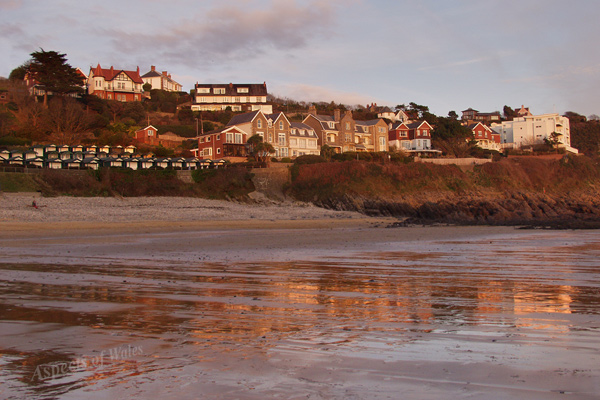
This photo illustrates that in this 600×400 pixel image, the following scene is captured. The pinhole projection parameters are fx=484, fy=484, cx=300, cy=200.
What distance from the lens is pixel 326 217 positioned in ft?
120

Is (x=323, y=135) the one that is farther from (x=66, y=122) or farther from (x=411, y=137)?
(x=66, y=122)

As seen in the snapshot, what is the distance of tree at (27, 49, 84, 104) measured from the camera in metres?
71.6

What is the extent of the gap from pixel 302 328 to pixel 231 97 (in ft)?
338

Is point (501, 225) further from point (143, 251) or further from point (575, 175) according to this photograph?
point (575, 175)

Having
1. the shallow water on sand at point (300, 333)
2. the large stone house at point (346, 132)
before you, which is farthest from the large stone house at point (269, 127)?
the shallow water on sand at point (300, 333)

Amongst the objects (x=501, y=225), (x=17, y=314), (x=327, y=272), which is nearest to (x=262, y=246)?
(x=327, y=272)

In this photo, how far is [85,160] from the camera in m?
45.1

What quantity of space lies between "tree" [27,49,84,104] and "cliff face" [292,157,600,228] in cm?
4475

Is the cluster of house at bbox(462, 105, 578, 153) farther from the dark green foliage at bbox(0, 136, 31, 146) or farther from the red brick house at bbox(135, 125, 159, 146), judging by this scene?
the dark green foliage at bbox(0, 136, 31, 146)

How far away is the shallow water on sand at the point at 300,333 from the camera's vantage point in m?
3.77

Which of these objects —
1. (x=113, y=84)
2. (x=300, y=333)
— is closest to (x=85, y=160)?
(x=300, y=333)

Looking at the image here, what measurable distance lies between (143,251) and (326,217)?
876 inches

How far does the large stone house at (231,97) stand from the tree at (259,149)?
38543 millimetres

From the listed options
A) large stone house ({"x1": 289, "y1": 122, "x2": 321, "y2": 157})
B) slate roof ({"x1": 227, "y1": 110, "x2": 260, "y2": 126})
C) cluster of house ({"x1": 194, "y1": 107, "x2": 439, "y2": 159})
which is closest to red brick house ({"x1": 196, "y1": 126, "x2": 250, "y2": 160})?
cluster of house ({"x1": 194, "y1": 107, "x2": 439, "y2": 159})
